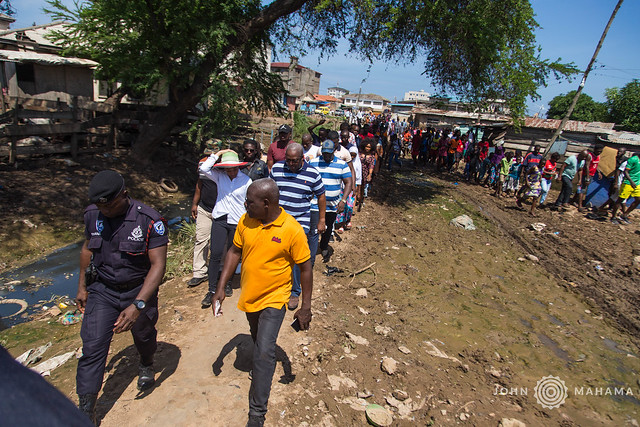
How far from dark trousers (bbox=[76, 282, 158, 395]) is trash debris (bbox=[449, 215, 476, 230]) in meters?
7.75

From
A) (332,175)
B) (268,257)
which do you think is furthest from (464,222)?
(268,257)

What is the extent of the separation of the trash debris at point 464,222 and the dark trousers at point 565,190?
3714 millimetres

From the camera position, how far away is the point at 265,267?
273 cm

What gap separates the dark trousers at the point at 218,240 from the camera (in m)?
4.39

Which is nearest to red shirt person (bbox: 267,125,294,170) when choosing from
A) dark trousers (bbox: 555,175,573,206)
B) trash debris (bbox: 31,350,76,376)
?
trash debris (bbox: 31,350,76,376)

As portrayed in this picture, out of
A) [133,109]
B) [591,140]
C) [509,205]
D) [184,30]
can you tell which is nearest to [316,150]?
[184,30]

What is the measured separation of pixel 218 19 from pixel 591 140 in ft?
51.8

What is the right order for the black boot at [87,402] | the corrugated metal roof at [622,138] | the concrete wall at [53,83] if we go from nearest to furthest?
1. the black boot at [87,402]
2. the corrugated metal roof at [622,138]
3. the concrete wall at [53,83]

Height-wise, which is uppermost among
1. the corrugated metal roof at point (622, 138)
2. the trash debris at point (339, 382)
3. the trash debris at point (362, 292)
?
the corrugated metal roof at point (622, 138)

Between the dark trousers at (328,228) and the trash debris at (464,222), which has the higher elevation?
the dark trousers at (328,228)

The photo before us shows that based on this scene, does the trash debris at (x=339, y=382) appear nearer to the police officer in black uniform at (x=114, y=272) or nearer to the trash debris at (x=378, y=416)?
the trash debris at (x=378, y=416)

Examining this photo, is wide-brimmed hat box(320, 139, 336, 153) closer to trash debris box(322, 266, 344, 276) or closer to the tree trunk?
trash debris box(322, 266, 344, 276)

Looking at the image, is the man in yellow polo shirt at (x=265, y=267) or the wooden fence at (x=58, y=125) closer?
the man in yellow polo shirt at (x=265, y=267)

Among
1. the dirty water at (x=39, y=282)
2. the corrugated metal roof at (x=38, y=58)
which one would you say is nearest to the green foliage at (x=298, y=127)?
the corrugated metal roof at (x=38, y=58)
